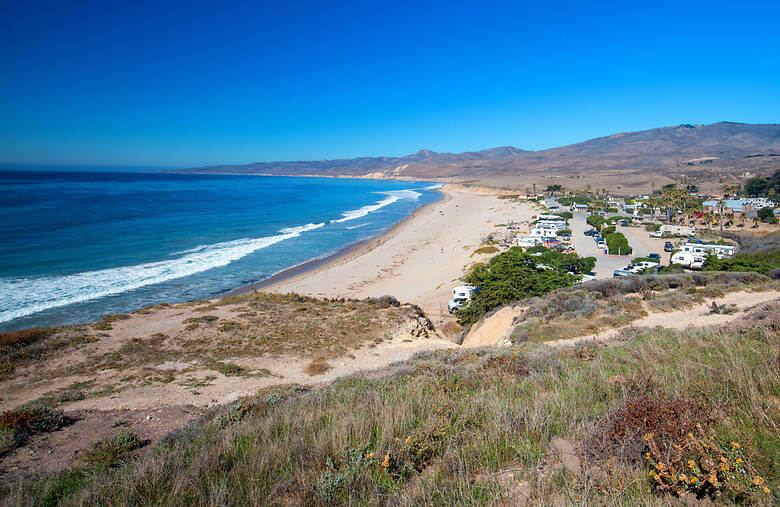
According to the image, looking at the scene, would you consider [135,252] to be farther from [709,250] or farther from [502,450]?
[709,250]

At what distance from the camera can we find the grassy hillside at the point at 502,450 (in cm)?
253

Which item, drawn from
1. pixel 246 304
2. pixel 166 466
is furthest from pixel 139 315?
pixel 166 466

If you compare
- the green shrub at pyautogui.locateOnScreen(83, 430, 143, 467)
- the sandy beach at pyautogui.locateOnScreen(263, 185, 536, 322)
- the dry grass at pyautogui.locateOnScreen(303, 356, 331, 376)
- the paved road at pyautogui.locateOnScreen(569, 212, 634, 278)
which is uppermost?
the green shrub at pyautogui.locateOnScreen(83, 430, 143, 467)

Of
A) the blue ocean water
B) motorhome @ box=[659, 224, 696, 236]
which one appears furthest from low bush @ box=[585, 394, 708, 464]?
motorhome @ box=[659, 224, 696, 236]

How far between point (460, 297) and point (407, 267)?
11.2 m

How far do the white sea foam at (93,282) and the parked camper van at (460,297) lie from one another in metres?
20.6

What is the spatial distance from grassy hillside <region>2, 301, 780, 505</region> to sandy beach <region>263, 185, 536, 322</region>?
16143 millimetres

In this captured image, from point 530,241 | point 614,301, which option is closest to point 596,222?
point 530,241

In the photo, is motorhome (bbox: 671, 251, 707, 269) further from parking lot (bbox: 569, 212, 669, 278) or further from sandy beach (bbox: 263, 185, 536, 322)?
sandy beach (bbox: 263, 185, 536, 322)

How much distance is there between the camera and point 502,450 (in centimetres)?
313

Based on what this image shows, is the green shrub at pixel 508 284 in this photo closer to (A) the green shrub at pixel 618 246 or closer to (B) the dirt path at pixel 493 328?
(B) the dirt path at pixel 493 328

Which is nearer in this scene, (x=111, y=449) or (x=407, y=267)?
(x=111, y=449)

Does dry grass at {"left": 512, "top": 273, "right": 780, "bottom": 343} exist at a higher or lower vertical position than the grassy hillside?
lower

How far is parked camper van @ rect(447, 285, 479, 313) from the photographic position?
20.9 meters
